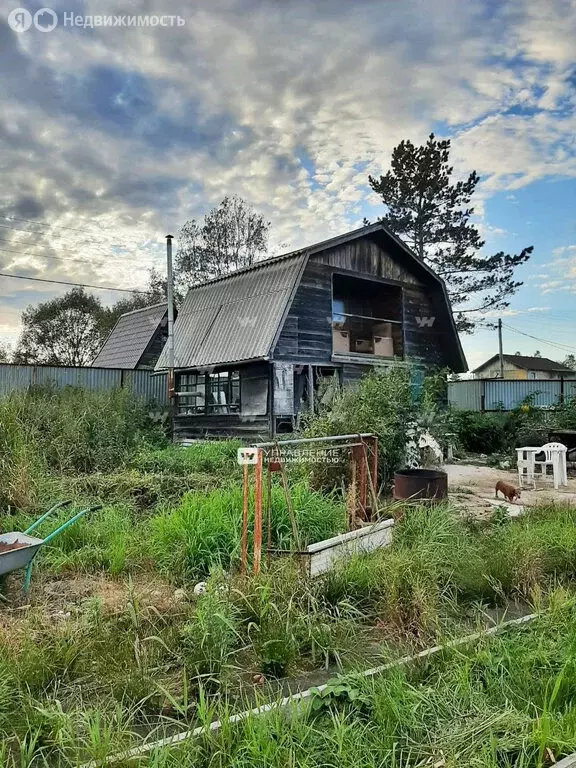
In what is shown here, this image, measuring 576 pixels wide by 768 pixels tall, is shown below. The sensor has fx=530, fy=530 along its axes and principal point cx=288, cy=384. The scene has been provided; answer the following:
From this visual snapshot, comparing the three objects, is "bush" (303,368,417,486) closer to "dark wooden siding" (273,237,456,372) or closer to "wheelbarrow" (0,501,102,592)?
"wheelbarrow" (0,501,102,592)

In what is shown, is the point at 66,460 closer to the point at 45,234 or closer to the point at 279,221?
the point at 45,234

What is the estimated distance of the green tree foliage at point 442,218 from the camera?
77.1ft

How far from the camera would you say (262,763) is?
1952 mm

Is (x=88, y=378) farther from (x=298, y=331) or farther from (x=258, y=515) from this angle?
(x=258, y=515)

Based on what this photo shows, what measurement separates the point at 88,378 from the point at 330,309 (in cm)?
689

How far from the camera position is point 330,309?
13008mm

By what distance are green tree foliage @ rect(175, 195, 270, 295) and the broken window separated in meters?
13.1

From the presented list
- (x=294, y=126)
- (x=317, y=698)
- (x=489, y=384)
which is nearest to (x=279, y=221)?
(x=489, y=384)

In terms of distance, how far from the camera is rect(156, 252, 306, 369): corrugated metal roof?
39.4 ft

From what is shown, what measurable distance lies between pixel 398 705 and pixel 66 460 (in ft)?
21.9

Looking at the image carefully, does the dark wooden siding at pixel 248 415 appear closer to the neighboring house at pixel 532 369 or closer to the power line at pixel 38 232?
the power line at pixel 38 232

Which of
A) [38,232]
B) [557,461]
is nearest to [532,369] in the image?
[38,232]

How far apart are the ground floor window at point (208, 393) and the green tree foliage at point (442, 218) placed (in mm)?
13692

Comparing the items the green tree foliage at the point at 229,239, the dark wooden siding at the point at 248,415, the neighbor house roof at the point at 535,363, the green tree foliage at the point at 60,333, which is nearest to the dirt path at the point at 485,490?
the dark wooden siding at the point at 248,415
